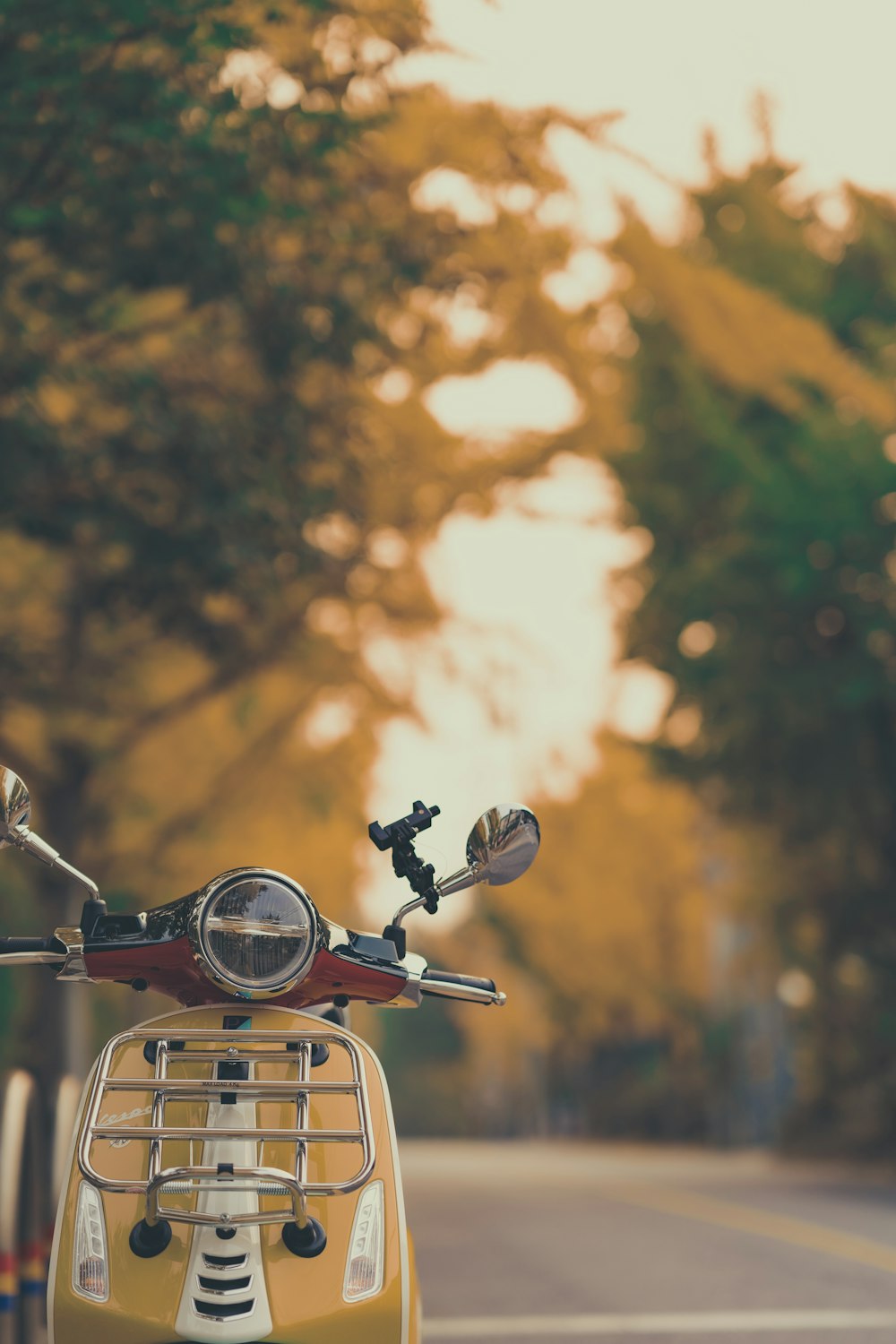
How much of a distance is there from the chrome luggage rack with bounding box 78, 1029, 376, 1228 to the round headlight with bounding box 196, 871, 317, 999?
0.12 metres

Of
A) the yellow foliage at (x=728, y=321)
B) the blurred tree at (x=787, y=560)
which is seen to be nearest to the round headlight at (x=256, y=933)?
the yellow foliage at (x=728, y=321)

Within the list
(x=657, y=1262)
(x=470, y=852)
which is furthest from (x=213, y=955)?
(x=657, y=1262)

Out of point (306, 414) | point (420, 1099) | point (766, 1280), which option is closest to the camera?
point (766, 1280)

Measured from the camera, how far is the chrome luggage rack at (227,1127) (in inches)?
125

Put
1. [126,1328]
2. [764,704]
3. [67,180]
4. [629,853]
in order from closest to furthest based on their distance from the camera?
[126,1328] < [67,180] < [764,704] < [629,853]

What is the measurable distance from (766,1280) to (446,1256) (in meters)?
1.83

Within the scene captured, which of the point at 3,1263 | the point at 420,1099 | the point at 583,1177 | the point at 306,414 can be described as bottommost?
the point at 420,1099

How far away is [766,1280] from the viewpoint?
8414 millimetres

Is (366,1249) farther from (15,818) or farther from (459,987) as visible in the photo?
(15,818)

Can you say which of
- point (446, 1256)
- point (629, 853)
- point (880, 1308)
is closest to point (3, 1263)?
point (880, 1308)

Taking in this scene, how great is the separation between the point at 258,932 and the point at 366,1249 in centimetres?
59

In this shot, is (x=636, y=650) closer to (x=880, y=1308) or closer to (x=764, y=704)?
(x=764, y=704)

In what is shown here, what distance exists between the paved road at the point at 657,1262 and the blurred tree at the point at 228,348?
3858mm

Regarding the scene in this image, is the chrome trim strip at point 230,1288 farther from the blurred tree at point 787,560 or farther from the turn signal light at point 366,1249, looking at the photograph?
the blurred tree at point 787,560
